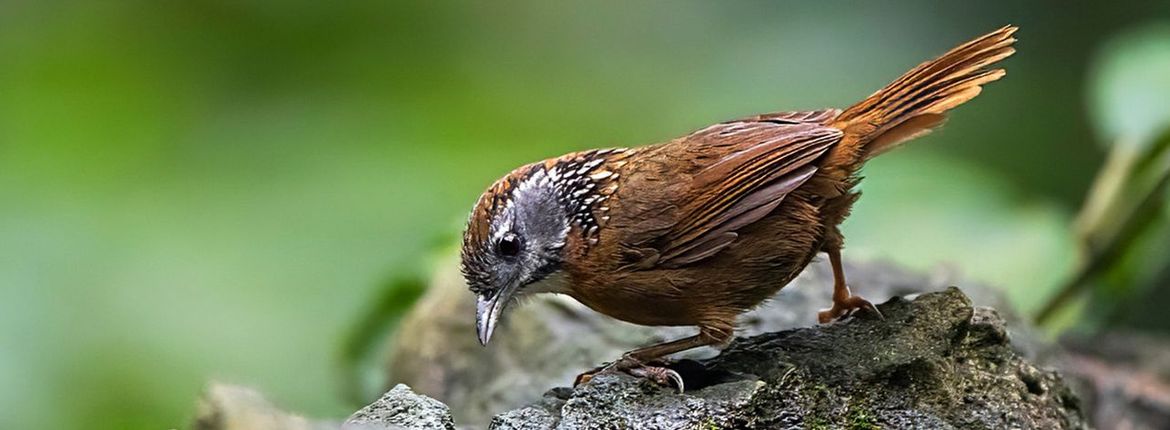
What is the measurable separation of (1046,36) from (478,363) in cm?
462

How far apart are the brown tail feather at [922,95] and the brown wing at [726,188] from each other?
0.08 metres

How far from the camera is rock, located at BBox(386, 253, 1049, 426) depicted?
3.74 metres

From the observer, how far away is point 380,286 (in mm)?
4555

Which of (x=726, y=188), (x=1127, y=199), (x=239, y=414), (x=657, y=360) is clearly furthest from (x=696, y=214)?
(x=1127, y=199)

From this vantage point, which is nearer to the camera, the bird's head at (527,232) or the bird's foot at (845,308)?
the bird's head at (527,232)

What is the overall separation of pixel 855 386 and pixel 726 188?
0.57 m

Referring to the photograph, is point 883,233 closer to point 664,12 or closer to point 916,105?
point 916,105

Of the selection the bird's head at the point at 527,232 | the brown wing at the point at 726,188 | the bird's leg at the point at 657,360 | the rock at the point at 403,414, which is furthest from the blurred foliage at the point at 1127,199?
the rock at the point at 403,414

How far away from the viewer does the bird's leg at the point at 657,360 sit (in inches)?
105

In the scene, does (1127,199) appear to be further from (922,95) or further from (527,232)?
(527,232)

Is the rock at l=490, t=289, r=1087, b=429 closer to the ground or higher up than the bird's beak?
closer to the ground

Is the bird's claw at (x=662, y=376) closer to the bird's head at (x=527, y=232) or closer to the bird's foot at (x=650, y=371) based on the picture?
the bird's foot at (x=650, y=371)

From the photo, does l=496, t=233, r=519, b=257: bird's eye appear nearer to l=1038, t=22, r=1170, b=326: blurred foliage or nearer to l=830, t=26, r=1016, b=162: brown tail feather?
l=830, t=26, r=1016, b=162: brown tail feather

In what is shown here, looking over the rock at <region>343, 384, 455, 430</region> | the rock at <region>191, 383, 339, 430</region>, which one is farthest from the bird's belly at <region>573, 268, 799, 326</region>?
the rock at <region>191, 383, 339, 430</region>
